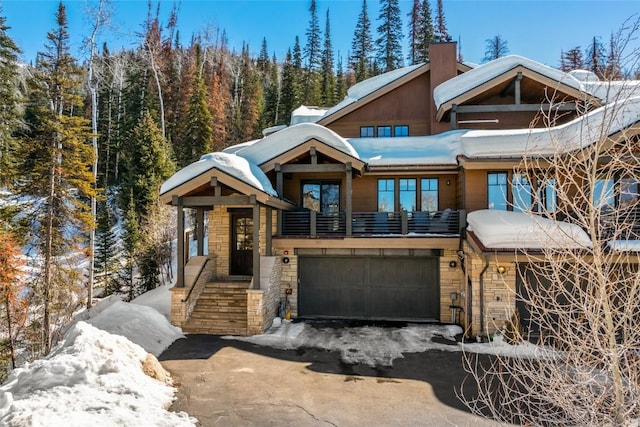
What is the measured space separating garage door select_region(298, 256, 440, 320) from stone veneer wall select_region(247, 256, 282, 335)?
43.1 inches

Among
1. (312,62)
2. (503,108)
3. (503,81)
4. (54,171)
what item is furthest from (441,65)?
(312,62)

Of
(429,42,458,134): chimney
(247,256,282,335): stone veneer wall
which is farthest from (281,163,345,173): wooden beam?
(429,42,458,134): chimney

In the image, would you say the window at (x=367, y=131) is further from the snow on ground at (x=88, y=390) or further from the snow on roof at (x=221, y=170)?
the snow on ground at (x=88, y=390)

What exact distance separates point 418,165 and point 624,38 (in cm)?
919

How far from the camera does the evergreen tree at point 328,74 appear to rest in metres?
33.5

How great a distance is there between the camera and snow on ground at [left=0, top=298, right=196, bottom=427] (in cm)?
531

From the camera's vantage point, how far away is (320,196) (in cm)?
1431

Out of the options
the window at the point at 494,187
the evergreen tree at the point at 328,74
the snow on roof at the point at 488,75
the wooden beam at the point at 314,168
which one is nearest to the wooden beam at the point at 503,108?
the snow on roof at the point at 488,75

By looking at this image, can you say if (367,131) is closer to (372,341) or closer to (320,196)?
(320,196)

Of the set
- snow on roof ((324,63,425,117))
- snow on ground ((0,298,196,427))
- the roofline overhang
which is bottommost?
snow on ground ((0,298,196,427))

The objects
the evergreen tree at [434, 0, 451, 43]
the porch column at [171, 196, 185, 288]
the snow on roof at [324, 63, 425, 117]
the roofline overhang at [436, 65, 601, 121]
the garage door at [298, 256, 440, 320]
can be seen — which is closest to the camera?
the porch column at [171, 196, 185, 288]

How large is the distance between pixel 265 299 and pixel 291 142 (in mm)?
5368

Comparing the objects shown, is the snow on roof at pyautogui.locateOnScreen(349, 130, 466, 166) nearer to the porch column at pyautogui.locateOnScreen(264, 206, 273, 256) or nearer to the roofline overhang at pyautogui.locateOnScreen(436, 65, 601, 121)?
the roofline overhang at pyautogui.locateOnScreen(436, 65, 601, 121)

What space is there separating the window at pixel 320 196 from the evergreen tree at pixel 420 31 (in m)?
22.4
